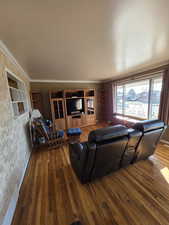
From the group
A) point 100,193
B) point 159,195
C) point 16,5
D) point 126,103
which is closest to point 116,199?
point 100,193

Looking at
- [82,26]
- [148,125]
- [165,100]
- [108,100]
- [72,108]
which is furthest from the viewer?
[108,100]

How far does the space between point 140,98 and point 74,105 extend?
2853 millimetres

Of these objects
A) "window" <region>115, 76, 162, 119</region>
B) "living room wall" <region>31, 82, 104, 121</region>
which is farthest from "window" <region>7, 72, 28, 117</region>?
"window" <region>115, 76, 162, 119</region>

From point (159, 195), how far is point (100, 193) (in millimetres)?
873

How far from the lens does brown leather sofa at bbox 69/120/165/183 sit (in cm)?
120

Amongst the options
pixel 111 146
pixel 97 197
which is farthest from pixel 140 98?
pixel 97 197

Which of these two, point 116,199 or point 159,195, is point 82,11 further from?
point 159,195

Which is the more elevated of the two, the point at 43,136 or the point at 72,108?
the point at 72,108

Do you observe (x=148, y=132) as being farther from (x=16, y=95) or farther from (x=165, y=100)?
(x=16, y=95)

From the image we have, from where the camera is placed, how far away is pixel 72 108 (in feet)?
14.7

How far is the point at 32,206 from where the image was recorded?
4.20 feet

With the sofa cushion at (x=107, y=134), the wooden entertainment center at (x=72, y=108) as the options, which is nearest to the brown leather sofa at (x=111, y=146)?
the sofa cushion at (x=107, y=134)

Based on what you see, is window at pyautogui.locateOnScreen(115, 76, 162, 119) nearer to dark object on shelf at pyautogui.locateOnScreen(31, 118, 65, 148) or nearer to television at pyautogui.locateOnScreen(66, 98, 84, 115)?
television at pyautogui.locateOnScreen(66, 98, 84, 115)

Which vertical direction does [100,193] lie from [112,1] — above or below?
below
